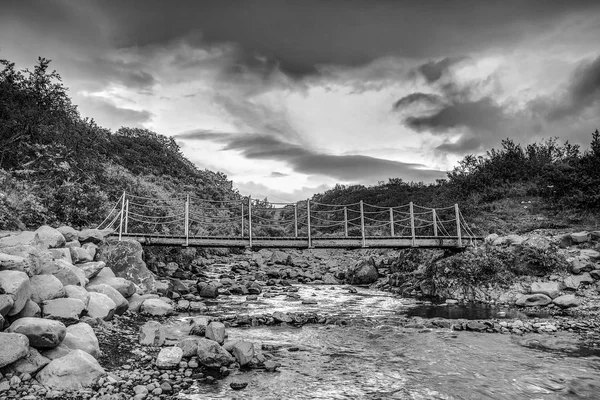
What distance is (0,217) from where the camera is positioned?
11781mm

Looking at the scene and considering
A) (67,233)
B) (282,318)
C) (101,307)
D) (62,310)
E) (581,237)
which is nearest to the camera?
(62,310)

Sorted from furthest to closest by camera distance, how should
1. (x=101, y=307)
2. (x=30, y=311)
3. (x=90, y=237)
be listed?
(x=90, y=237) → (x=101, y=307) → (x=30, y=311)

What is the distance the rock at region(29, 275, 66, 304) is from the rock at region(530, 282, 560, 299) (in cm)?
1303

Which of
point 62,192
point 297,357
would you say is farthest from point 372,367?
point 62,192

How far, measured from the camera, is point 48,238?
32.8ft

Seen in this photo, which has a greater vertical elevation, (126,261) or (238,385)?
(126,261)

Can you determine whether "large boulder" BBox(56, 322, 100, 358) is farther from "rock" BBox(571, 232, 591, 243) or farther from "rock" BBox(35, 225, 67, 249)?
"rock" BBox(571, 232, 591, 243)

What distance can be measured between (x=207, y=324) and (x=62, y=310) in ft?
9.42

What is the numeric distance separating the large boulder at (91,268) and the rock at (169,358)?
4909mm

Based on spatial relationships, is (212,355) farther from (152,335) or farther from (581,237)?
(581,237)

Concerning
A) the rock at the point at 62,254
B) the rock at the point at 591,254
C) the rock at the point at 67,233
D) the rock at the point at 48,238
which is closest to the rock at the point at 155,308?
the rock at the point at 62,254

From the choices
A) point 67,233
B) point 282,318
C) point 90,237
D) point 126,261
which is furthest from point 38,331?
point 90,237

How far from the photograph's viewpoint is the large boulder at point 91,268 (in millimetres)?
10062

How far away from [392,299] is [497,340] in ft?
20.8
